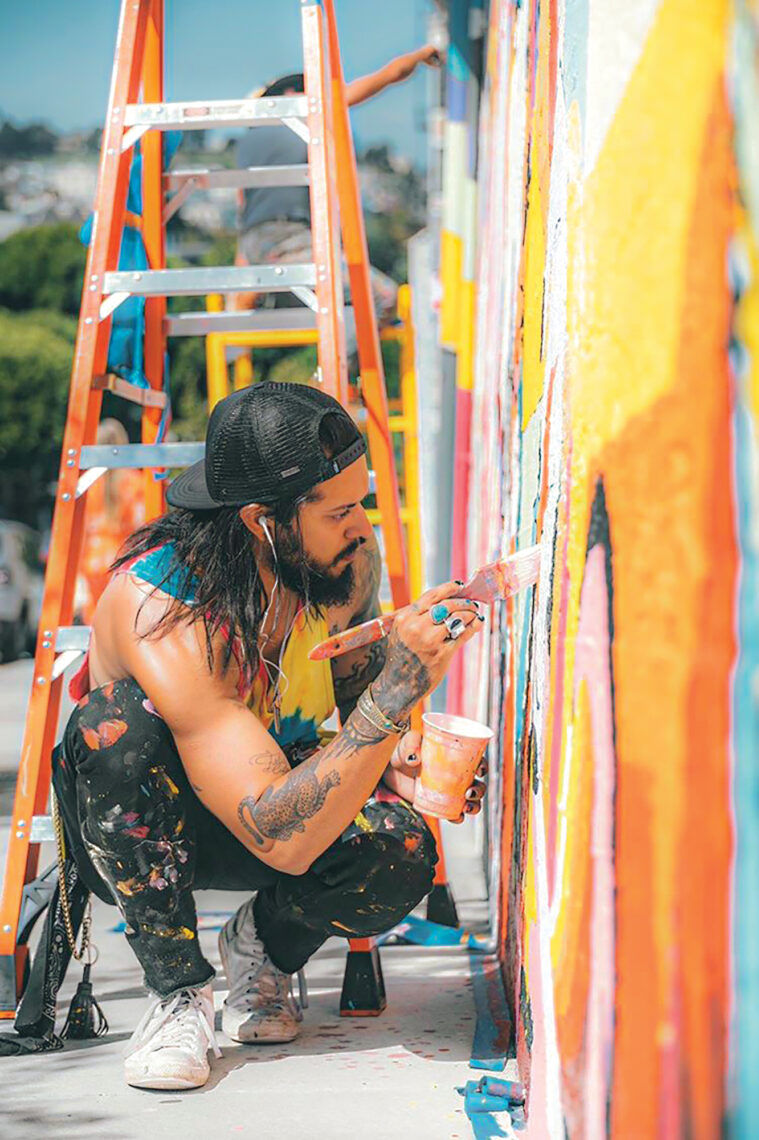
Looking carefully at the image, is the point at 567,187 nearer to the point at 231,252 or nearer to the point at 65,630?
the point at 65,630

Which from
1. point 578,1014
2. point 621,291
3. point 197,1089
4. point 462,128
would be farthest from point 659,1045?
point 462,128

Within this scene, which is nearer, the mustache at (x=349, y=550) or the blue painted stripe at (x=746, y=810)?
the blue painted stripe at (x=746, y=810)

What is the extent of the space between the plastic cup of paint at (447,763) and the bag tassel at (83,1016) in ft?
2.90

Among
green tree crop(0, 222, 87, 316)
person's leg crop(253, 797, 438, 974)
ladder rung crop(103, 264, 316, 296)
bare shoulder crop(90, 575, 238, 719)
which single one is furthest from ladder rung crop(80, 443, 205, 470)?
green tree crop(0, 222, 87, 316)

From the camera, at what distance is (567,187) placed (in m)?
1.96

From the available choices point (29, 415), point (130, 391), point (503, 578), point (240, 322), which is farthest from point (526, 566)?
point (29, 415)

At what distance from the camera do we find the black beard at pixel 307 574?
2.65 metres

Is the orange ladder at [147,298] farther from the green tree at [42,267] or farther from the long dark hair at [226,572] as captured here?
the green tree at [42,267]

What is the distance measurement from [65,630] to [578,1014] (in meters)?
1.84

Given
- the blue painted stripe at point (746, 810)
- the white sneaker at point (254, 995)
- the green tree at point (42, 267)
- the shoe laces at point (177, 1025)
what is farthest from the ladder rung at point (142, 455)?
the green tree at point (42, 267)

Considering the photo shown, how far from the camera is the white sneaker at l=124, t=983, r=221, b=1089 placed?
8.39 feet

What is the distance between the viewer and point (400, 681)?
237 cm

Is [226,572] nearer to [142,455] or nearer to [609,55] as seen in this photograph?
[142,455]

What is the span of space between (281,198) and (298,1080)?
12.8 feet
